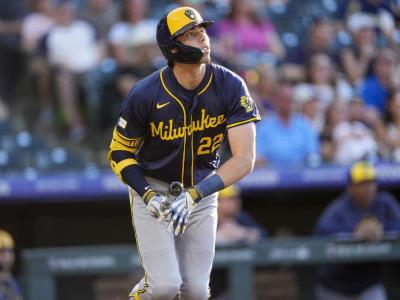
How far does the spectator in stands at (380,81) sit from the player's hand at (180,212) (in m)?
4.88

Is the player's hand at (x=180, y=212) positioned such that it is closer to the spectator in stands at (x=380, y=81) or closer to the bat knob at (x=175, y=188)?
the bat knob at (x=175, y=188)

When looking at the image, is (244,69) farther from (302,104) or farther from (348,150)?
(348,150)

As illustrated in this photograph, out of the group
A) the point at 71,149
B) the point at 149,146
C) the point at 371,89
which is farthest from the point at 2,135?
the point at 149,146

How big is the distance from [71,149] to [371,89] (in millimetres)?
3042

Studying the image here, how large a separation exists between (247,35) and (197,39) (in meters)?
4.80

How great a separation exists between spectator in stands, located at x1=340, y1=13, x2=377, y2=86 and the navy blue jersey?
15.4 ft

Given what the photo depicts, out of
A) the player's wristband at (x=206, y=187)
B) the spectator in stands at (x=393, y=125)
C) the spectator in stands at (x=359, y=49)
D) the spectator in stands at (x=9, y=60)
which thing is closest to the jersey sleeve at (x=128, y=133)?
the player's wristband at (x=206, y=187)

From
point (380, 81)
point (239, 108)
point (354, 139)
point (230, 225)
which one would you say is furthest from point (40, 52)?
point (239, 108)

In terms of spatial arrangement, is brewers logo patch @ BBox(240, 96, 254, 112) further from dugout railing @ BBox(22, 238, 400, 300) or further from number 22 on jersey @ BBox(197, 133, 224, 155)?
dugout railing @ BBox(22, 238, 400, 300)

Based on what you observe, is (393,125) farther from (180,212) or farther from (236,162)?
(180,212)

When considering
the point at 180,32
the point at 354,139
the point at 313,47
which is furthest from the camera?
the point at 313,47

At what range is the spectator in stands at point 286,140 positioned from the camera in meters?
8.80

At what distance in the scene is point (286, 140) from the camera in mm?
8805

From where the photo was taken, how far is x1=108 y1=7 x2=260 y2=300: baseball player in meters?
5.02
